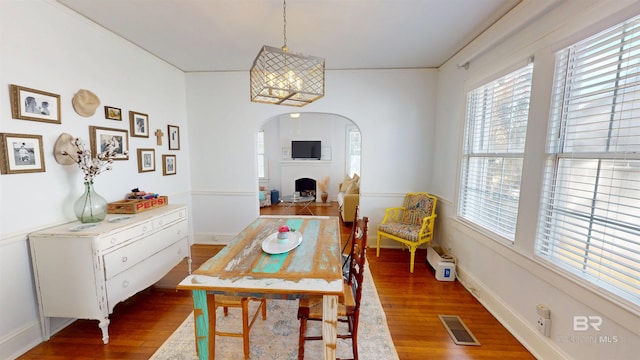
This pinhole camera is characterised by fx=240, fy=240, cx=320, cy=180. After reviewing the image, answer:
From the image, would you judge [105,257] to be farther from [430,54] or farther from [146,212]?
[430,54]

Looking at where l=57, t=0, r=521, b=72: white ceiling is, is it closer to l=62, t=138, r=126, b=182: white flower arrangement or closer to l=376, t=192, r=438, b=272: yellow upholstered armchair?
l=62, t=138, r=126, b=182: white flower arrangement

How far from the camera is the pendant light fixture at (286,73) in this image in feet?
5.01

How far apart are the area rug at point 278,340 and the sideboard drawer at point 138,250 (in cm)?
68

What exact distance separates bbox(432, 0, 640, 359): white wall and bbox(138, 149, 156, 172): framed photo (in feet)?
12.5

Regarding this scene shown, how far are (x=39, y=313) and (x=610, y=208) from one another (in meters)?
3.92

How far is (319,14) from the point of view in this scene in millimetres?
2145

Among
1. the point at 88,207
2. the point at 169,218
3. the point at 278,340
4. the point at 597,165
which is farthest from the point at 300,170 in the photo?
the point at 597,165

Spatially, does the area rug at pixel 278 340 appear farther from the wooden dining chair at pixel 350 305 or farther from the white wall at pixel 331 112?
the white wall at pixel 331 112

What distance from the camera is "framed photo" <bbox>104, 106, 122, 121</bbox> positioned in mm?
2400

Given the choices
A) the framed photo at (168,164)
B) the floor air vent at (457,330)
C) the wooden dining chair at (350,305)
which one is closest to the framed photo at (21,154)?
the framed photo at (168,164)

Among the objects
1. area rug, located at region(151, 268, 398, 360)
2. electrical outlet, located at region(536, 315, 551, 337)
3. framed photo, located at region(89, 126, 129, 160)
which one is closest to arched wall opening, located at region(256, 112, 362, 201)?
framed photo, located at region(89, 126, 129, 160)

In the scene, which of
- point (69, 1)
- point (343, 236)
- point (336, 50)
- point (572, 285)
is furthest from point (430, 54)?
point (69, 1)

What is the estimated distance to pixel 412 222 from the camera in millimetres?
3477

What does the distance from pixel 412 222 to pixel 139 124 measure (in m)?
3.74
